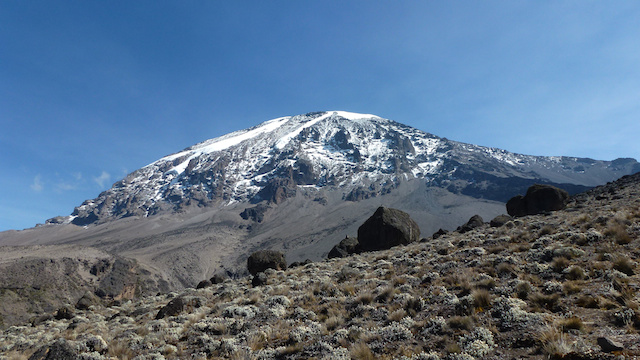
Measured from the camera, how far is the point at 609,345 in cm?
462

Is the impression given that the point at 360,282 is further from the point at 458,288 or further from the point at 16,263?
the point at 16,263

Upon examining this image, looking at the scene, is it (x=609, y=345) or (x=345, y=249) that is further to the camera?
(x=345, y=249)

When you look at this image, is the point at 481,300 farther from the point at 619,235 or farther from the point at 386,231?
the point at 386,231

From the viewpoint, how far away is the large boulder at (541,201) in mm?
29344

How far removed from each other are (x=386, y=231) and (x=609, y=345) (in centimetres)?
2629

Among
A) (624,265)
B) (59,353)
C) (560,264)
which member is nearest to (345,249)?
(560,264)

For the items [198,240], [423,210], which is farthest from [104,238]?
[423,210]

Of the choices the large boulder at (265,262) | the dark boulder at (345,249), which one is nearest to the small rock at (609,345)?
A: the large boulder at (265,262)

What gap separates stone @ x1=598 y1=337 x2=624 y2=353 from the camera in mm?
4602

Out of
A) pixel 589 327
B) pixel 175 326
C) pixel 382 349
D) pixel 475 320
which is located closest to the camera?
pixel 589 327

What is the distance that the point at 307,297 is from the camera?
40.1 ft

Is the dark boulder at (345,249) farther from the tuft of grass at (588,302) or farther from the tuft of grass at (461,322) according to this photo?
the tuft of grass at (588,302)

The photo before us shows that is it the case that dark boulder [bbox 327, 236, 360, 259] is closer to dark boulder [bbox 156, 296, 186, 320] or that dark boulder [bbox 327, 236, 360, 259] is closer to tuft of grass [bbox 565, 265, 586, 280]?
dark boulder [bbox 156, 296, 186, 320]

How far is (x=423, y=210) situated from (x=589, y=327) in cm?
19232
